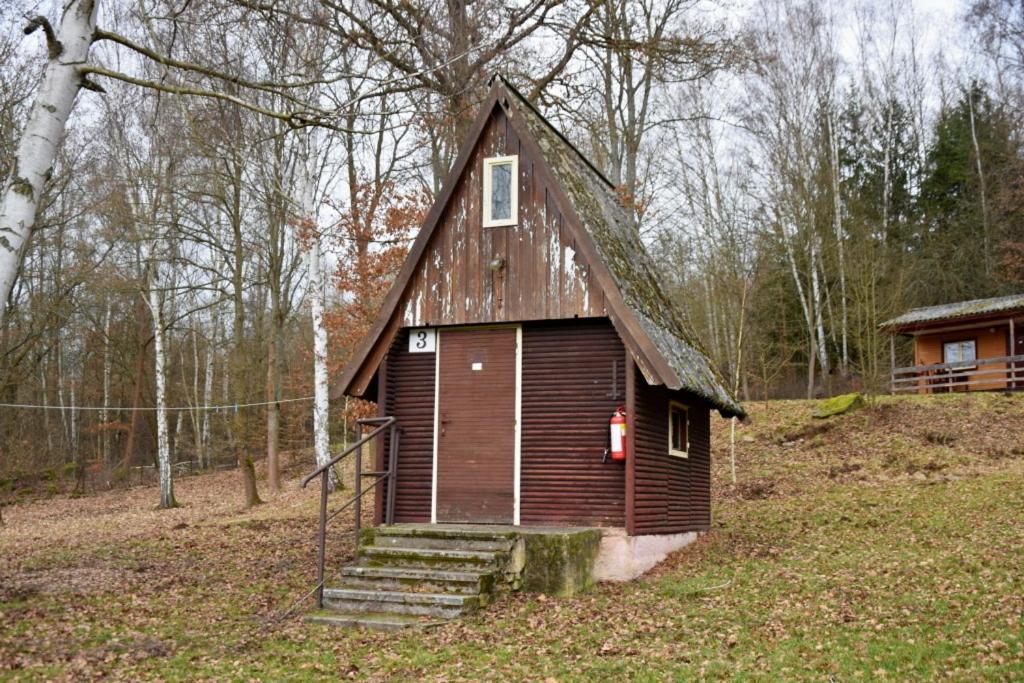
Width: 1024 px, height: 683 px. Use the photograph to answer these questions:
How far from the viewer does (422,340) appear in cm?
1281

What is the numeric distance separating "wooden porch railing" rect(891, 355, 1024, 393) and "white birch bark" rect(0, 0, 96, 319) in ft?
87.2

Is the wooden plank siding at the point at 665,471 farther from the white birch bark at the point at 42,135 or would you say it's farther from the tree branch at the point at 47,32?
the tree branch at the point at 47,32

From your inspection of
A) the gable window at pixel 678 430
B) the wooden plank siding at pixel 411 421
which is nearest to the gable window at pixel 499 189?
the wooden plank siding at pixel 411 421

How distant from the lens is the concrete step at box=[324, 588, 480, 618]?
9531mm

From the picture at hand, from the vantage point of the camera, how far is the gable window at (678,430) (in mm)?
13438

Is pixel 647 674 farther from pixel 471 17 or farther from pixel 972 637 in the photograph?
pixel 471 17

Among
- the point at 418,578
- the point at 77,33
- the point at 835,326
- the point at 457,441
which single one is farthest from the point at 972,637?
the point at 835,326

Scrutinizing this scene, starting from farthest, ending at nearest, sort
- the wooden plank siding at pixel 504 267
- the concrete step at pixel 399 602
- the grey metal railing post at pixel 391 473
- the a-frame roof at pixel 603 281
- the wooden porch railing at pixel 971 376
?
the wooden porch railing at pixel 971 376 < the grey metal railing post at pixel 391 473 < the wooden plank siding at pixel 504 267 < the a-frame roof at pixel 603 281 < the concrete step at pixel 399 602

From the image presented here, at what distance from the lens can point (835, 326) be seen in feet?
113

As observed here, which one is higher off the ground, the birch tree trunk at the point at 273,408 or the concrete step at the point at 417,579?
the birch tree trunk at the point at 273,408

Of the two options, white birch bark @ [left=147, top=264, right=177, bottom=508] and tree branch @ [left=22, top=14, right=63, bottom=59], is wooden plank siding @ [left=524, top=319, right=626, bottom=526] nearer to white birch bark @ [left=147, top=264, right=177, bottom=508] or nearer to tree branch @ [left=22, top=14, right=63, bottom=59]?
tree branch @ [left=22, top=14, right=63, bottom=59]

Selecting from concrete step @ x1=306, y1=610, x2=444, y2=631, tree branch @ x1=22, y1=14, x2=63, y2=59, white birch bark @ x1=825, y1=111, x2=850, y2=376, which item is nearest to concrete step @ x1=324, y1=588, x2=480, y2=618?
concrete step @ x1=306, y1=610, x2=444, y2=631

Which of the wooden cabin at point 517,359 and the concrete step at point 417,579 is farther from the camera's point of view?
the wooden cabin at point 517,359

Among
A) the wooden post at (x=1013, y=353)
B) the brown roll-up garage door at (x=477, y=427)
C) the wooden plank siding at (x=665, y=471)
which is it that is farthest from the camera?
the wooden post at (x=1013, y=353)
